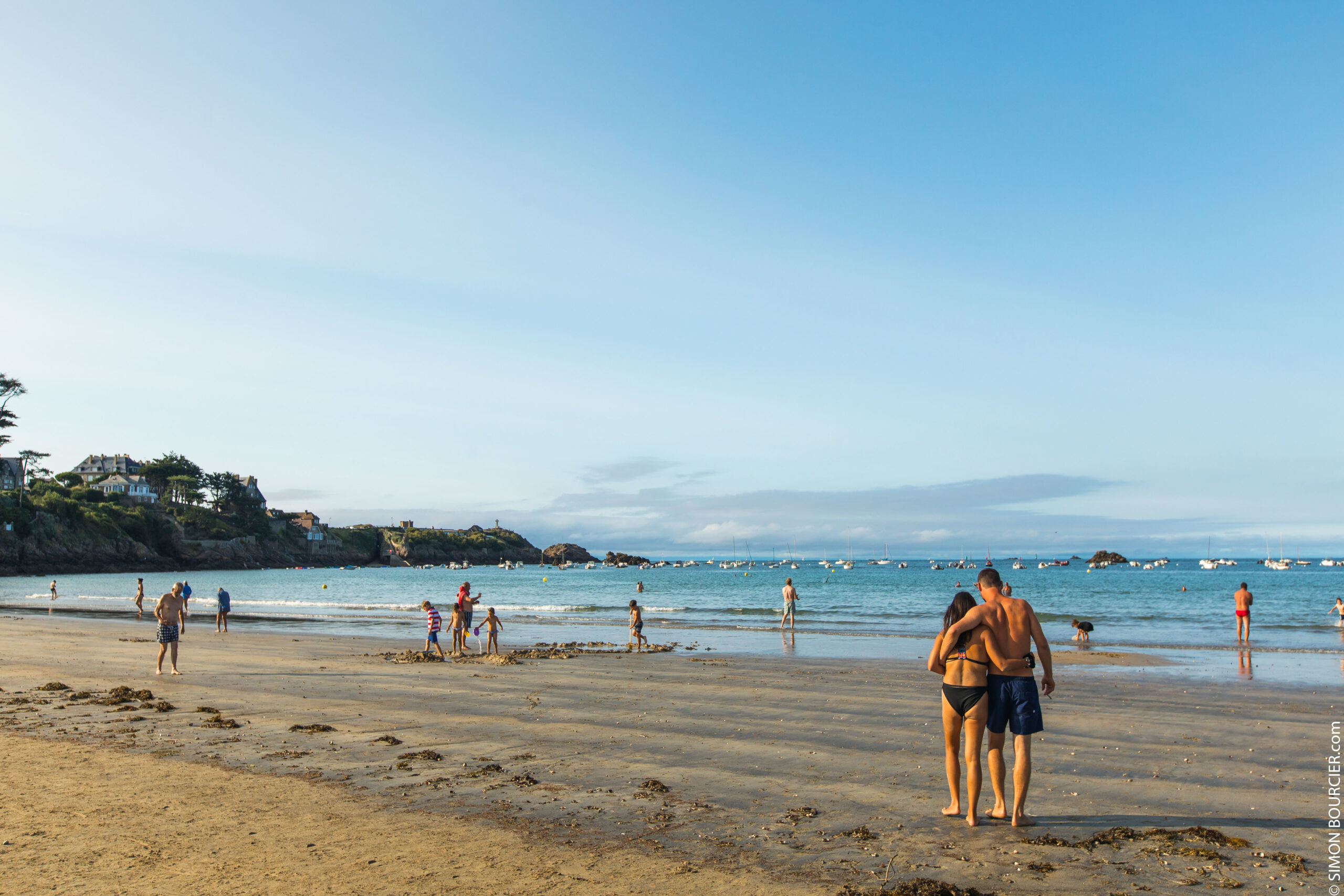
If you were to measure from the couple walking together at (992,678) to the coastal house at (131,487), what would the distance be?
158 meters

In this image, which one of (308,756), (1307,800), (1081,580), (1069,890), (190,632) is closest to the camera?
(1069,890)

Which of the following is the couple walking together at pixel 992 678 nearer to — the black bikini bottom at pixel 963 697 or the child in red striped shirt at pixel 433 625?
the black bikini bottom at pixel 963 697

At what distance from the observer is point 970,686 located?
6727 millimetres

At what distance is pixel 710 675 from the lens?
712 inches

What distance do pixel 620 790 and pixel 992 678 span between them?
12.4 ft

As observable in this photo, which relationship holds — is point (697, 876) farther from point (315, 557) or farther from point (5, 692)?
point (315, 557)

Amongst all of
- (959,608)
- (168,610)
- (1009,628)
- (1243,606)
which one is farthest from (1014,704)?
(1243,606)

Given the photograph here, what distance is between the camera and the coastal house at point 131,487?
457 feet

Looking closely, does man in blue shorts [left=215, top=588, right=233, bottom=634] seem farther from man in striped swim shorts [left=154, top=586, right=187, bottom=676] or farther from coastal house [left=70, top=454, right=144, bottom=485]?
coastal house [left=70, top=454, right=144, bottom=485]

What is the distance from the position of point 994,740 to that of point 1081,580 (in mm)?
102392

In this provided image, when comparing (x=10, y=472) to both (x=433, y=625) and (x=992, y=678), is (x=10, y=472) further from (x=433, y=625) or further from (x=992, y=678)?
(x=992, y=678)

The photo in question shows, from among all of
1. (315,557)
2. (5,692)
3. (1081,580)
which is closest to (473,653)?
(5,692)

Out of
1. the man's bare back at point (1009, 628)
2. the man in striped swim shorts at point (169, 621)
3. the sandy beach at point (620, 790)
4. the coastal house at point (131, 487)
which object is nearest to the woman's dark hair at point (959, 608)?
the man's bare back at point (1009, 628)

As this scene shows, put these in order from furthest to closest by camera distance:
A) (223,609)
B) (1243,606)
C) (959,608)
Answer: (223,609)
(1243,606)
(959,608)
